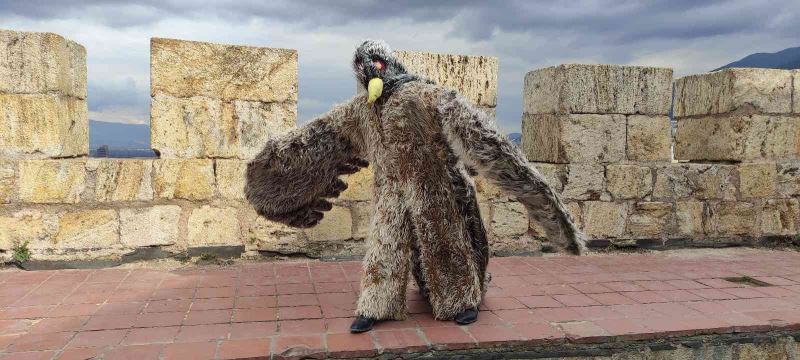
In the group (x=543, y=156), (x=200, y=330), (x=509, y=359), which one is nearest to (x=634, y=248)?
(x=543, y=156)

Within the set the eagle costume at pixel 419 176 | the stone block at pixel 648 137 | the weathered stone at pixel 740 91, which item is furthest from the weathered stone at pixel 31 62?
the weathered stone at pixel 740 91

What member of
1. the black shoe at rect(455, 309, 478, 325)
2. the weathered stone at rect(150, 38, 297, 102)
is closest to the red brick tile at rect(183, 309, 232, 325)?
the black shoe at rect(455, 309, 478, 325)

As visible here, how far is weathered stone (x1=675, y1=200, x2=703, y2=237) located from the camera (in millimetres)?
5566

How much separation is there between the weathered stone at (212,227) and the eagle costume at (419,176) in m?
1.47

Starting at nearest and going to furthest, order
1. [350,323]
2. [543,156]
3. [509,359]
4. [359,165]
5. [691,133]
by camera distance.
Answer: [509,359] < [350,323] < [359,165] < [543,156] < [691,133]

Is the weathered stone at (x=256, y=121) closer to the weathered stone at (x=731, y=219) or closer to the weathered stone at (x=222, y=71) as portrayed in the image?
the weathered stone at (x=222, y=71)

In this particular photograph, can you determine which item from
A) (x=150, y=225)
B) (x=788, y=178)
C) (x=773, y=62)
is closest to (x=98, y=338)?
(x=150, y=225)

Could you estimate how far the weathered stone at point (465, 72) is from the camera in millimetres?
4926

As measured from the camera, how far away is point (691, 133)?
5918 mm

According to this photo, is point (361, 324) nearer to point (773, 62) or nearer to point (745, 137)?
point (745, 137)

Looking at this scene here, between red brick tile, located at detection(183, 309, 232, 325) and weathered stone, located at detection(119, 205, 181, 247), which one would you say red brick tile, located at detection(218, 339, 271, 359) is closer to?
red brick tile, located at detection(183, 309, 232, 325)

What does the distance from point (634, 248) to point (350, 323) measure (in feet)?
10.9

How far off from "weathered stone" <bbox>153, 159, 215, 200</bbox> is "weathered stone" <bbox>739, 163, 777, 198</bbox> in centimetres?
481

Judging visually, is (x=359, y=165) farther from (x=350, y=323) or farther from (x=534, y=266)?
(x=534, y=266)
